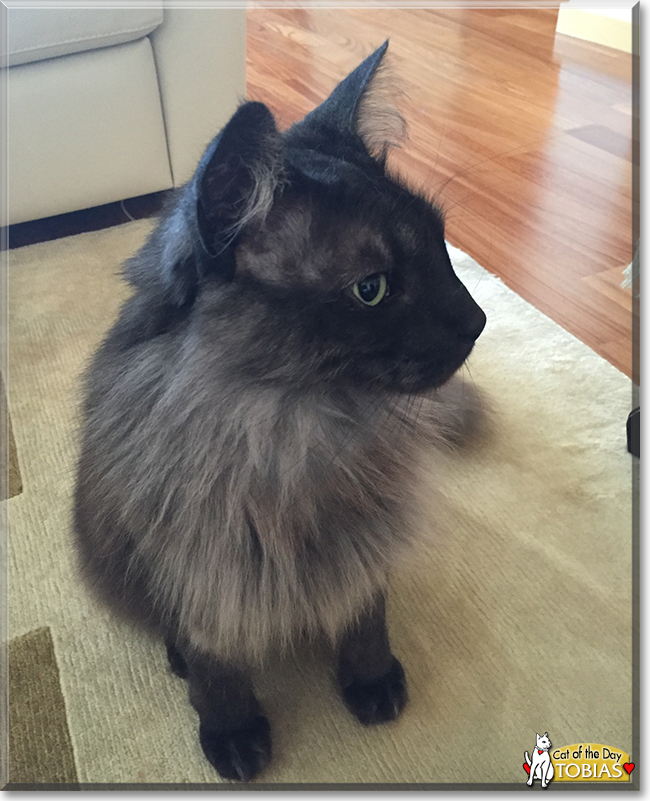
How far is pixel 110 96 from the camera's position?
6.17 feet

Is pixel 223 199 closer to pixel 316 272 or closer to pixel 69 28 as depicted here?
pixel 316 272

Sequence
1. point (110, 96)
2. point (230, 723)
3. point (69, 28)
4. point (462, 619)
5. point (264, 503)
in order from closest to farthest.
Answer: point (264, 503), point (230, 723), point (462, 619), point (69, 28), point (110, 96)

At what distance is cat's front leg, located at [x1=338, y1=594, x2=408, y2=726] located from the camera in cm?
99

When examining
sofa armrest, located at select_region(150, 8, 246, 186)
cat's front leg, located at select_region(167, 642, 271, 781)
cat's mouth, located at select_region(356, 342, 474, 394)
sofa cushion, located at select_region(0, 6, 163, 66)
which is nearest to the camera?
cat's mouth, located at select_region(356, 342, 474, 394)

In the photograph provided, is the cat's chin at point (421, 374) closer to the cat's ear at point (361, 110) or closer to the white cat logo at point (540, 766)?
the cat's ear at point (361, 110)

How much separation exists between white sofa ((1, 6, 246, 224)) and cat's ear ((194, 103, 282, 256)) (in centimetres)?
115

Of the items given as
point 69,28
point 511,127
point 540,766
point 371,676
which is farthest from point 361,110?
point 511,127

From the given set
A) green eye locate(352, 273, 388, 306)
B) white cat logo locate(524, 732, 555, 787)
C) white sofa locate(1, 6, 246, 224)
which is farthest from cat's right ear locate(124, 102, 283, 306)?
white sofa locate(1, 6, 246, 224)

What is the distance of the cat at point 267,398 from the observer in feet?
2.34

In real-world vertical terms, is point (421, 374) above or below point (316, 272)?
below

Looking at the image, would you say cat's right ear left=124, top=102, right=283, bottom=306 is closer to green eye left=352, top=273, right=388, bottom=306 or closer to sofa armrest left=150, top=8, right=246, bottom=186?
green eye left=352, top=273, right=388, bottom=306

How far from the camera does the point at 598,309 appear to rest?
180 centimetres

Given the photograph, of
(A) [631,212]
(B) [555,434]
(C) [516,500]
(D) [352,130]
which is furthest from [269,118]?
(A) [631,212]

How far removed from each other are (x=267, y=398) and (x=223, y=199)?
208 mm
